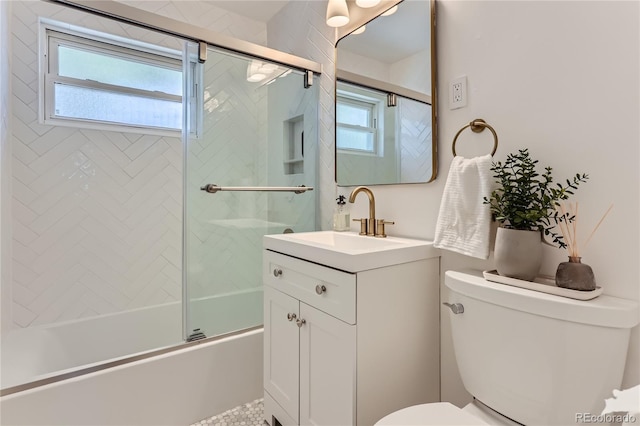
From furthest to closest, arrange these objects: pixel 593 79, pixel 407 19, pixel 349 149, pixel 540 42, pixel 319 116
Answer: pixel 319 116
pixel 349 149
pixel 407 19
pixel 540 42
pixel 593 79

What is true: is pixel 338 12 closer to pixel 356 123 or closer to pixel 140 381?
pixel 356 123

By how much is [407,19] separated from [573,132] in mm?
824

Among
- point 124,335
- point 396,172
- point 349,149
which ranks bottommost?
point 124,335

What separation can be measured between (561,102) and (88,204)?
2473 mm

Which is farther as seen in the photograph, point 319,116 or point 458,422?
point 319,116

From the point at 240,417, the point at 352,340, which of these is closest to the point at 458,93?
the point at 352,340

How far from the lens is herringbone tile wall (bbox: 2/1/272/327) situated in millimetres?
1901

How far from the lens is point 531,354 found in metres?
0.82

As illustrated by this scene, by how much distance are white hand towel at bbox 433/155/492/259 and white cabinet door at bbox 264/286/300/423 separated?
2.01 feet

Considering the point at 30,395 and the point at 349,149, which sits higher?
the point at 349,149

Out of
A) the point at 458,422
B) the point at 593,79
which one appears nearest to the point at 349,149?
the point at 593,79

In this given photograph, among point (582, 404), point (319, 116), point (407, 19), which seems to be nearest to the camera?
point (582, 404)

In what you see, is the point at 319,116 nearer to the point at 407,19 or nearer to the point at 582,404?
the point at 407,19

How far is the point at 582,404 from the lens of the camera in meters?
0.75
